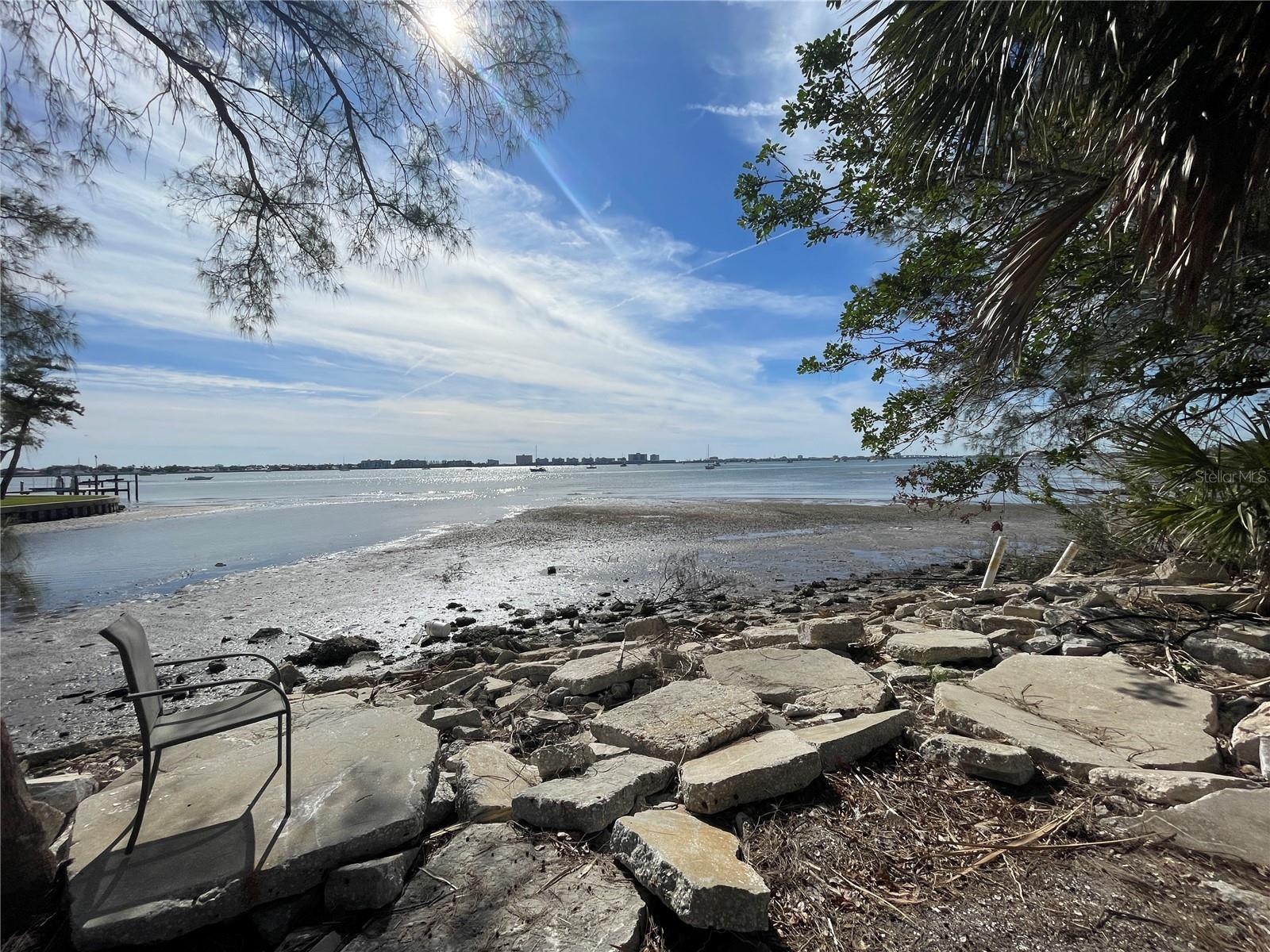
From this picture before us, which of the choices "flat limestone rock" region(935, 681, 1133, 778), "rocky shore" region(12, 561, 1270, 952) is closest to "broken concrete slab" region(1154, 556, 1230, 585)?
"rocky shore" region(12, 561, 1270, 952)

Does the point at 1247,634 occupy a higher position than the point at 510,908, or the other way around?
the point at 1247,634

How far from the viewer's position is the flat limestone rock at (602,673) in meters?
4.49

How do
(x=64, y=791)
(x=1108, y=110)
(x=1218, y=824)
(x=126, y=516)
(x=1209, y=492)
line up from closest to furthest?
(x=1218, y=824) → (x=64, y=791) → (x=1108, y=110) → (x=1209, y=492) → (x=126, y=516)

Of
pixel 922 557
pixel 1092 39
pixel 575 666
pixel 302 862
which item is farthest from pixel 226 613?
pixel 922 557

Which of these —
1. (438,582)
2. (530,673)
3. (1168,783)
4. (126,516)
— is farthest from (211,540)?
(1168,783)

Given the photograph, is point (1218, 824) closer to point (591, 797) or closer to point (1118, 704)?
point (1118, 704)

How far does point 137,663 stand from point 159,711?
0.47m

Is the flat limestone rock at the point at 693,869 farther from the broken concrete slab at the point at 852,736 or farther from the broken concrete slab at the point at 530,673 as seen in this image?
the broken concrete slab at the point at 530,673

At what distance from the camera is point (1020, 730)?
2.86m

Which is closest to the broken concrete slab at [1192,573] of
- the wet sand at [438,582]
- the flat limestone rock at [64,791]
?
Result: the wet sand at [438,582]

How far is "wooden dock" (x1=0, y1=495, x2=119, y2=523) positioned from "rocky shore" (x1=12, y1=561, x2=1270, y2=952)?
3779 centimetres

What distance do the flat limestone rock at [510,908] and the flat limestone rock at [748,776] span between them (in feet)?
1.68

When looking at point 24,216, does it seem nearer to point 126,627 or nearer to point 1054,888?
point 126,627

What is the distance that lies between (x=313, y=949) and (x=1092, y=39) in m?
5.69
